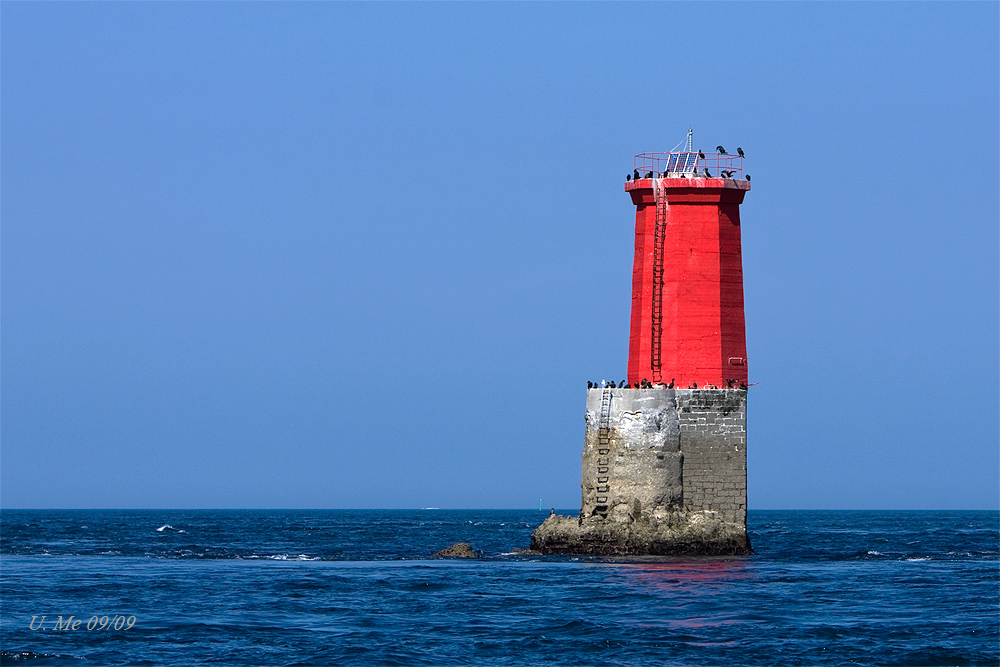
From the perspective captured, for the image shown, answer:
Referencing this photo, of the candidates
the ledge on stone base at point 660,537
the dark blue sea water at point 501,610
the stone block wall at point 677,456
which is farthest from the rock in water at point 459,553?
the stone block wall at point 677,456

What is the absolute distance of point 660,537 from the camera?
49688 millimetres

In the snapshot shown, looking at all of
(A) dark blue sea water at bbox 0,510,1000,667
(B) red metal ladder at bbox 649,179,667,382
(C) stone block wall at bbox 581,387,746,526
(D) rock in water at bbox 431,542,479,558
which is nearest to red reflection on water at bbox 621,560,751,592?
(A) dark blue sea water at bbox 0,510,1000,667

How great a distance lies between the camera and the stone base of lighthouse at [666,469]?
5034 cm

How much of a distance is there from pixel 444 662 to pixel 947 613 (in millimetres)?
12676

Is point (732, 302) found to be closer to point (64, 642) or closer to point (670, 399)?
point (670, 399)

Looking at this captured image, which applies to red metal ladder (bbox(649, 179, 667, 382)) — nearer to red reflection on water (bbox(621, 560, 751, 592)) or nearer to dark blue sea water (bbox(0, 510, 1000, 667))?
dark blue sea water (bbox(0, 510, 1000, 667))

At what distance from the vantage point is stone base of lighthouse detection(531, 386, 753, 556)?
165 feet

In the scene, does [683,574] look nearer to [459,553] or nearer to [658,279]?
[658,279]

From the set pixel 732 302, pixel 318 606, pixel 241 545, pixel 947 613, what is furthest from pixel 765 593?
pixel 241 545

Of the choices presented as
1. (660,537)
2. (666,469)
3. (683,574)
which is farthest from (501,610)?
(666,469)

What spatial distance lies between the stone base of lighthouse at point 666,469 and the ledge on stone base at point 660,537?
1.2 inches

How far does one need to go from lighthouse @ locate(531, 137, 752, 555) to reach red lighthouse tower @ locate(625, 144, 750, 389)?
3 cm

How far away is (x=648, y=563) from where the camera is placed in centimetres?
4766

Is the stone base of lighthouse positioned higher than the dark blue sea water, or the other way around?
the stone base of lighthouse
